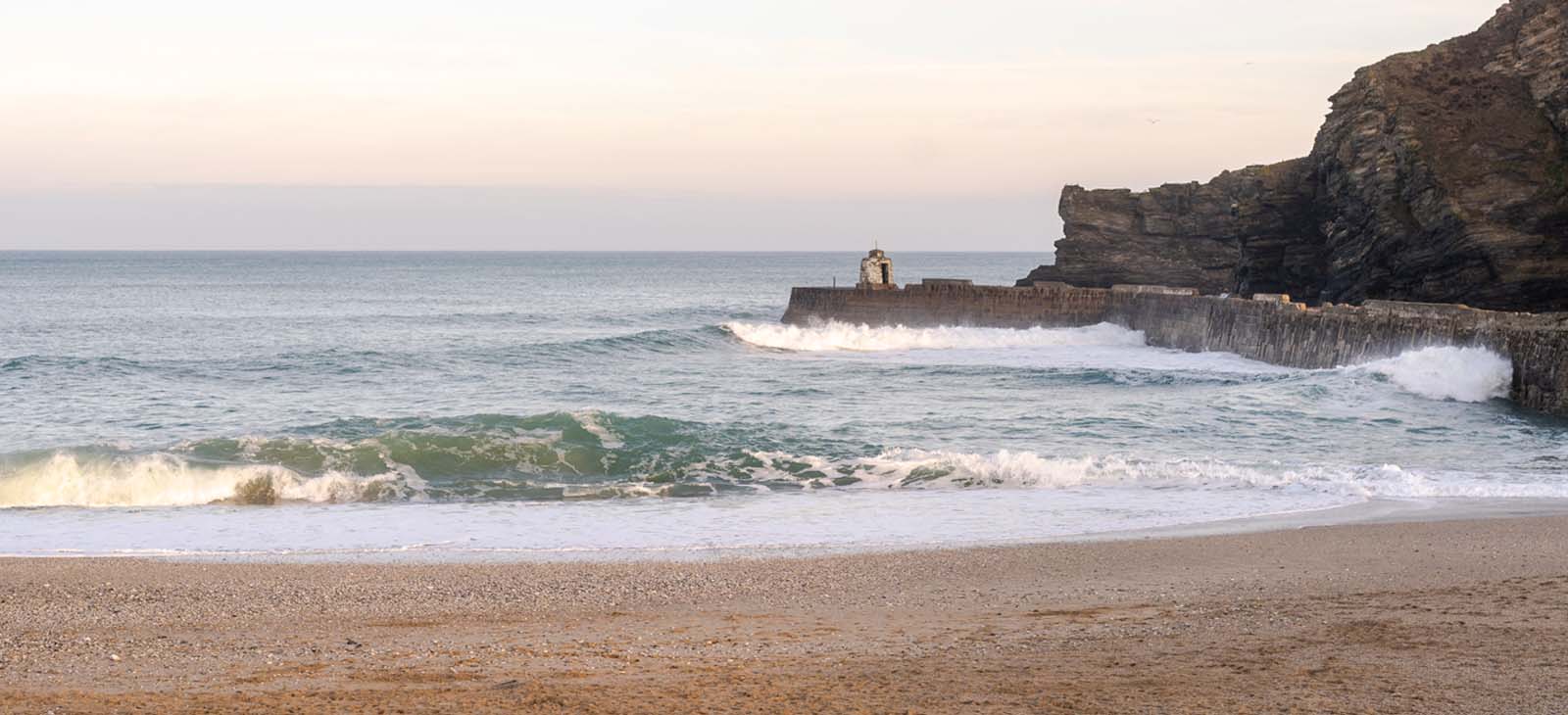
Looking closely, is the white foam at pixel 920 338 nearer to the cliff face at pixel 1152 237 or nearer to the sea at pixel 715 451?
the sea at pixel 715 451

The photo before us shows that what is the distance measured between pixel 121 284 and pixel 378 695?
345ft

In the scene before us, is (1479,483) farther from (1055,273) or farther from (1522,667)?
(1055,273)

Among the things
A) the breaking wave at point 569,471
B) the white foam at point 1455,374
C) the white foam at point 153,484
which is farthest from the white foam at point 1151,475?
the white foam at point 1455,374

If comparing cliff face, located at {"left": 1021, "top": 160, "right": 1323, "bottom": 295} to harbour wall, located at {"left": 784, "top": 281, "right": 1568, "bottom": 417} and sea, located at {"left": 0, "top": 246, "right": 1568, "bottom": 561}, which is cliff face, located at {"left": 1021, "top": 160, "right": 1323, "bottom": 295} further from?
sea, located at {"left": 0, "top": 246, "right": 1568, "bottom": 561}

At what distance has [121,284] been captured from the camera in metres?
102

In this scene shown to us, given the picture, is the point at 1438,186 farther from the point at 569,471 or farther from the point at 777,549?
the point at 777,549

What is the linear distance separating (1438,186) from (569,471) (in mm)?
25502

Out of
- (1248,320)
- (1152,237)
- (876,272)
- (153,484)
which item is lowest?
(153,484)

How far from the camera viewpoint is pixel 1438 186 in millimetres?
35344

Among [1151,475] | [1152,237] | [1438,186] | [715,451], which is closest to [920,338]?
[1438,186]

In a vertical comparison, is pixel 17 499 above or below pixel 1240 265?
below

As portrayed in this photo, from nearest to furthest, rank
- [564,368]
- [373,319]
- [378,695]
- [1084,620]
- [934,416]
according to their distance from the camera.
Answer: [378,695]
[1084,620]
[934,416]
[564,368]
[373,319]

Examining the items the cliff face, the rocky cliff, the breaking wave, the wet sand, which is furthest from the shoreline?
the cliff face

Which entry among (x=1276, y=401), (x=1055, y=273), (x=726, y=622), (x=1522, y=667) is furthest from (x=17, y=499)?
(x=1055, y=273)
